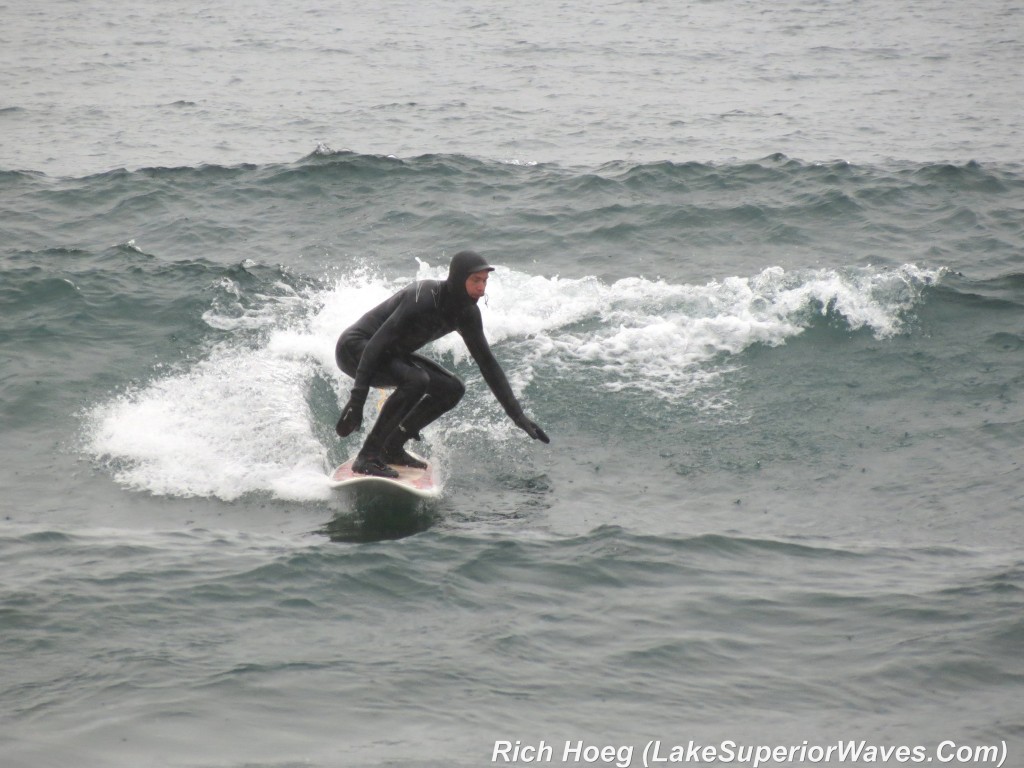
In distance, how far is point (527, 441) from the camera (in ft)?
33.1

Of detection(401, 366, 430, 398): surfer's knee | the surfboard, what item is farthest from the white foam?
detection(401, 366, 430, 398): surfer's knee

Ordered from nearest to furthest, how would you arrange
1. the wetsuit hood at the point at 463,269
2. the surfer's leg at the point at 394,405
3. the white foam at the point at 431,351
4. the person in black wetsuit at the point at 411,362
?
the wetsuit hood at the point at 463,269 < the person in black wetsuit at the point at 411,362 < the surfer's leg at the point at 394,405 < the white foam at the point at 431,351

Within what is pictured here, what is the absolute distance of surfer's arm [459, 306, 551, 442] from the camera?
28.6 feet

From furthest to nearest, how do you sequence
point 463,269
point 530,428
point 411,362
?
point 411,362 < point 530,428 < point 463,269

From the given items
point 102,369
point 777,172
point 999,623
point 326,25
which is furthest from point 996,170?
point 326,25

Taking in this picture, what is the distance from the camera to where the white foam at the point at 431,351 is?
955cm

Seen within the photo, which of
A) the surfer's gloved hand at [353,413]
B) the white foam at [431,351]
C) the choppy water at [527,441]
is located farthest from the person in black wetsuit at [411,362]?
the white foam at [431,351]

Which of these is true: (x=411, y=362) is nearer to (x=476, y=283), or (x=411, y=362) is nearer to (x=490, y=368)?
(x=490, y=368)

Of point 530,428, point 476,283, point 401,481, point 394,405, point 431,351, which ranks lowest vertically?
point 401,481

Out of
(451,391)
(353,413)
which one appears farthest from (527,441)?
(353,413)

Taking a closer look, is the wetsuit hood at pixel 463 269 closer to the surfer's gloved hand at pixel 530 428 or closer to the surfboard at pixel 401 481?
the surfer's gloved hand at pixel 530 428

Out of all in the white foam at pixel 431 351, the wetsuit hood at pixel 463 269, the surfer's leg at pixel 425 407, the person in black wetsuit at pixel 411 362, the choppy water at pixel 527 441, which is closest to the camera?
the choppy water at pixel 527 441

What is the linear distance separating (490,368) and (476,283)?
79 centimetres

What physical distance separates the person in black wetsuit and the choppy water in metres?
0.55
